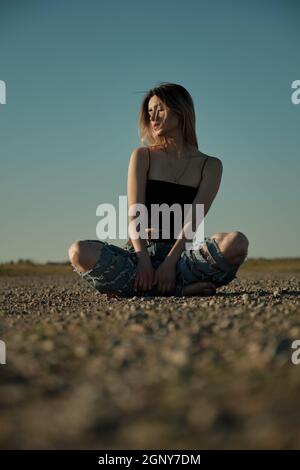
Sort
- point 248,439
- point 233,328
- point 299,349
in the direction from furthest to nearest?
point 233,328
point 299,349
point 248,439

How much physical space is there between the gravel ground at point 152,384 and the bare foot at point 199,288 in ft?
6.68

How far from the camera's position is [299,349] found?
292 centimetres

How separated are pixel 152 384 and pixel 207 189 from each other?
13.4 feet

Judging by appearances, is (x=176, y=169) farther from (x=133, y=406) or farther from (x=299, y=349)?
(x=133, y=406)

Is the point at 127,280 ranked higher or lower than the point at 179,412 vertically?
higher

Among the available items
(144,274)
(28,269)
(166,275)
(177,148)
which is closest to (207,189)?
(177,148)

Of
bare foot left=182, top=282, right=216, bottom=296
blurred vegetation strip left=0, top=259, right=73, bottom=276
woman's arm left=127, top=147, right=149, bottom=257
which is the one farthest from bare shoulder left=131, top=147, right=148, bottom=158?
blurred vegetation strip left=0, top=259, right=73, bottom=276

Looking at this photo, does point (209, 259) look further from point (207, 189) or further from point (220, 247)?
point (207, 189)

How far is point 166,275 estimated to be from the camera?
5.90 meters

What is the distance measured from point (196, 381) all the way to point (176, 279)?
385 cm

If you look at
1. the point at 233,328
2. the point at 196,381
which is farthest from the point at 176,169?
the point at 196,381

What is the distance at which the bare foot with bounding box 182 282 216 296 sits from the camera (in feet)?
19.9

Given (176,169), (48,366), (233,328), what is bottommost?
(48,366)

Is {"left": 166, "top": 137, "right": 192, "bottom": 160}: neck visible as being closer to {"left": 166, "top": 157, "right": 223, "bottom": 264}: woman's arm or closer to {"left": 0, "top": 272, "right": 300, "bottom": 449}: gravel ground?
{"left": 166, "top": 157, "right": 223, "bottom": 264}: woman's arm
